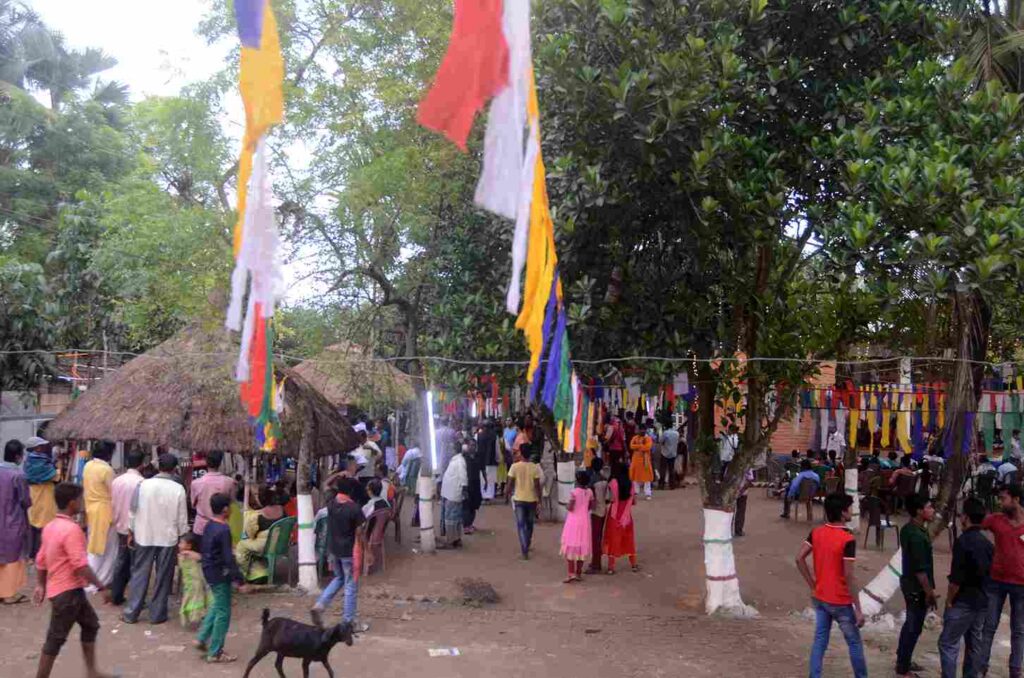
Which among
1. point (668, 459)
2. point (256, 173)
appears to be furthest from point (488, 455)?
point (256, 173)

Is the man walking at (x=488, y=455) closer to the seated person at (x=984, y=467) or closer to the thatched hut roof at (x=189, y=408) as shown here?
the thatched hut roof at (x=189, y=408)

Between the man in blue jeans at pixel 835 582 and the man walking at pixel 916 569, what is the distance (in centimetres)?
77

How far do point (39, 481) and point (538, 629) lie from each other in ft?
18.6

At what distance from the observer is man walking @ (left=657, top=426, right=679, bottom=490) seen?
19141 mm

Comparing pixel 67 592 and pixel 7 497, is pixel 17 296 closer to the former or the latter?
pixel 7 497

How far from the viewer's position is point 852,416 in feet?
42.5

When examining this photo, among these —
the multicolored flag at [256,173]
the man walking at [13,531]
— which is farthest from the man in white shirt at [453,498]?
the multicolored flag at [256,173]

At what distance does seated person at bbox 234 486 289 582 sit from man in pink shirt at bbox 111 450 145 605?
3.91 feet

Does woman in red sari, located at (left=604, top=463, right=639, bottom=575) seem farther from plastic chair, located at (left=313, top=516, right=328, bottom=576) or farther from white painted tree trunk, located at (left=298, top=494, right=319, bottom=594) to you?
white painted tree trunk, located at (left=298, top=494, right=319, bottom=594)

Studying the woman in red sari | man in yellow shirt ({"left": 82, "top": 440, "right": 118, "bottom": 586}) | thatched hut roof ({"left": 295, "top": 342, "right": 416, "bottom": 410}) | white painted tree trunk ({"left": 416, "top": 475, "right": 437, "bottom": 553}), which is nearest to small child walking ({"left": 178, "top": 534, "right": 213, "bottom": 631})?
man in yellow shirt ({"left": 82, "top": 440, "right": 118, "bottom": 586})

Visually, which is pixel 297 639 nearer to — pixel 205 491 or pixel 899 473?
pixel 205 491

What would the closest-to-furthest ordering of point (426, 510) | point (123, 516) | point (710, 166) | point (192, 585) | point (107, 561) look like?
point (710, 166) < point (192, 585) < point (123, 516) < point (107, 561) < point (426, 510)

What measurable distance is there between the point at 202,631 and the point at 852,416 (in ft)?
32.0

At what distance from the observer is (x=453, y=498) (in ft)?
40.8
